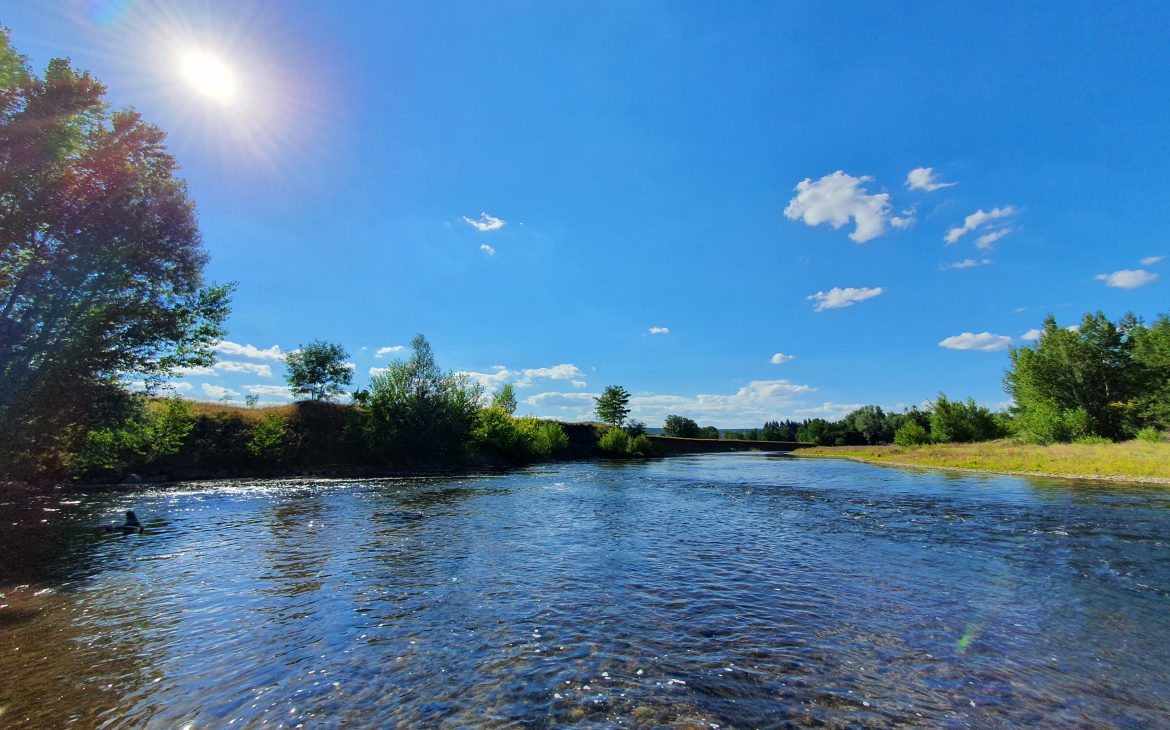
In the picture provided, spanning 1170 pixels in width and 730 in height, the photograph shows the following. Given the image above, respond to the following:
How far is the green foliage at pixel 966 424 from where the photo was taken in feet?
252

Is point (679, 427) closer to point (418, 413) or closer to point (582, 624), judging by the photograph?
point (418, 413)

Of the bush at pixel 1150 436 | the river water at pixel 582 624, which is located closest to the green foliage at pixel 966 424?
the bush at pixel 1150 436

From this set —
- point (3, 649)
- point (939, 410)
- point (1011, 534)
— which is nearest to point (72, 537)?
point (3, 649)

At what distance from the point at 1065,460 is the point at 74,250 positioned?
73.5m

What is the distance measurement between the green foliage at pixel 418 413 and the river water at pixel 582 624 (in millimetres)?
34482

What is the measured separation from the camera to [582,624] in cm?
875

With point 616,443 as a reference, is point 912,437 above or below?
above

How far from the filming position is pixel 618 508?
25375mm

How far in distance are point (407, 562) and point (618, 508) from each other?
46.2ft

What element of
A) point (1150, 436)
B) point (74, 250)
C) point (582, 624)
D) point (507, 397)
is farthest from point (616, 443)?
point (582, 624)

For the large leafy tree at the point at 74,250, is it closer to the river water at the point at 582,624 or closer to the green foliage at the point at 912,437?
the river water at the point at 582,624

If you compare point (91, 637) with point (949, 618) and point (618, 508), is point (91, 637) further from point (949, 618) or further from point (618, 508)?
point (618, 508)

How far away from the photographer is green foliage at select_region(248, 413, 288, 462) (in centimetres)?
4428

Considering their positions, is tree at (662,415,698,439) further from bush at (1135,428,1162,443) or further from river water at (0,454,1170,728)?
river water at (0,454,1170,728)
